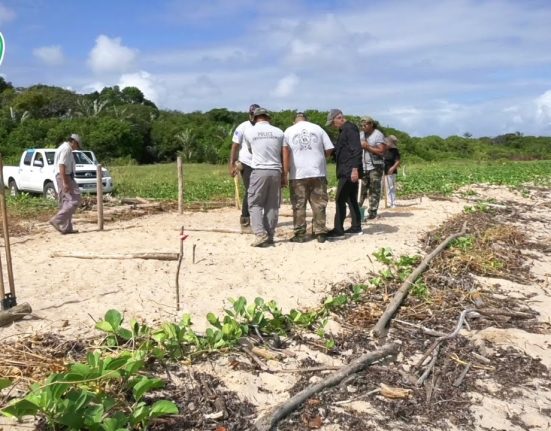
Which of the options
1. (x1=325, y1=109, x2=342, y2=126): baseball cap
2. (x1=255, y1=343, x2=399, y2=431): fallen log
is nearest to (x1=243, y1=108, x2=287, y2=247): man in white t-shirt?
(x1=325, y1=109, x2=342, y2=126): baseball cap

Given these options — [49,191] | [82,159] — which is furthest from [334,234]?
[82,159]

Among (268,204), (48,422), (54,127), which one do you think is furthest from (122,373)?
(54,127)

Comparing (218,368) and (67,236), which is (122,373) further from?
(67,236)

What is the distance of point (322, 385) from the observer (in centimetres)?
422

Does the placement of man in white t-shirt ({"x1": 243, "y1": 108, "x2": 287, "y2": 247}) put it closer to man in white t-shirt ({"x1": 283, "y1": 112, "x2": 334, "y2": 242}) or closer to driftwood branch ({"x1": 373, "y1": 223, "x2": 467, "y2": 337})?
man in white t-shirt ({"x1": 283, "y1": 112, "x2": 334, "y2": 242})

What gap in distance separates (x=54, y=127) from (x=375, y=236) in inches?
1647

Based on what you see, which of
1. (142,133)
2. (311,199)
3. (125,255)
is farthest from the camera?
(142,133)

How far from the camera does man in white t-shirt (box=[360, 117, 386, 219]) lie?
10023 millimetres

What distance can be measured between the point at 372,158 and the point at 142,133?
4541 centimetres

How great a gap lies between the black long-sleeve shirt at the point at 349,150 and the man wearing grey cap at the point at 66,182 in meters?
4.08

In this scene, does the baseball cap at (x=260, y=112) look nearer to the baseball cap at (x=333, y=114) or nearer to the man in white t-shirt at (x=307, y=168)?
the man in white t-shirt at (x=307, y=168)

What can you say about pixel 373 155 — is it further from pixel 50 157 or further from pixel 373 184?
pixel 50 157

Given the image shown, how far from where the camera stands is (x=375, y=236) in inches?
349

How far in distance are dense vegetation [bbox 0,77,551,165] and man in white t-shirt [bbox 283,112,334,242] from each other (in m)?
28.4
